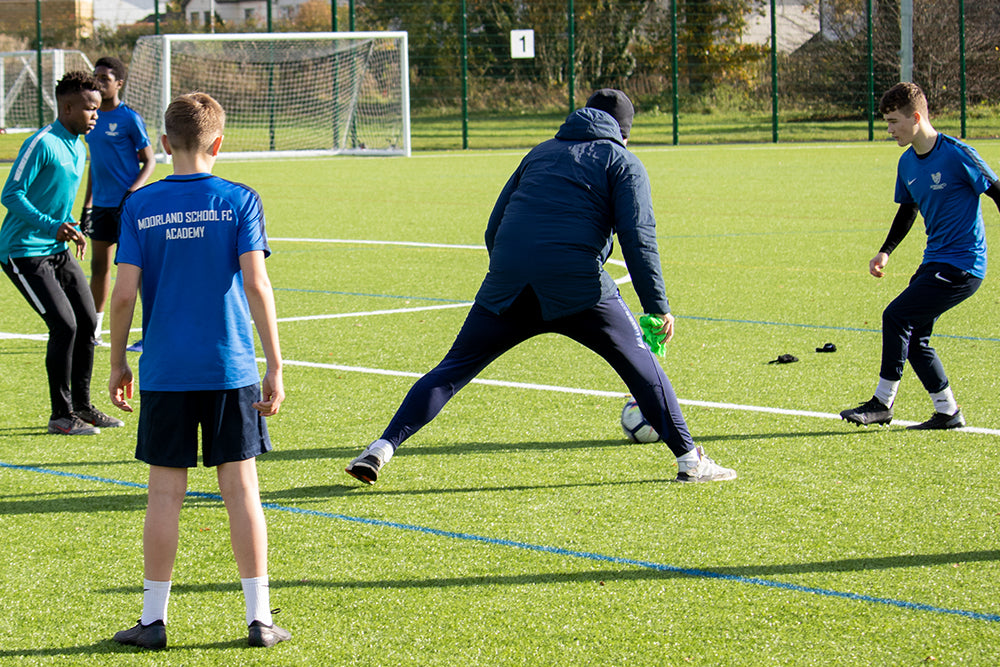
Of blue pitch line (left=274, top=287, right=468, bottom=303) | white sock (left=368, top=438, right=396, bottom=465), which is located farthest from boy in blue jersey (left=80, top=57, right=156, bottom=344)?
white sock (left=368, top=438, right=396, bottom=465)

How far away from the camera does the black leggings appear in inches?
260

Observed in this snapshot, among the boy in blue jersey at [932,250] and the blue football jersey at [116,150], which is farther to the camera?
the blue football jersey at [116,150]

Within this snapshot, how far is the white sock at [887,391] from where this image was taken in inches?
264

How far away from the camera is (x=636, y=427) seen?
6402 millimetres

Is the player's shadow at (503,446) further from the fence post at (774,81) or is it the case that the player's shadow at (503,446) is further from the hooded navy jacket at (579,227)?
the fence post at (774,81)

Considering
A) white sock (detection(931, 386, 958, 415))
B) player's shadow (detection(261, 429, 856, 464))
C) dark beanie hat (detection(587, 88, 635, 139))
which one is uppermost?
dark beanie hat (detection(587, 88, 635, 139))

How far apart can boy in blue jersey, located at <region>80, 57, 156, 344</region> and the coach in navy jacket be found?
438 cm

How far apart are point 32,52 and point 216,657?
116ft

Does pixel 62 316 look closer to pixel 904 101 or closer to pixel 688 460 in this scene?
pixel 688 460

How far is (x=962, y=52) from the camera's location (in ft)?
113

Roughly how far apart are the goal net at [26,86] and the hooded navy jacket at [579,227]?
1271 inches

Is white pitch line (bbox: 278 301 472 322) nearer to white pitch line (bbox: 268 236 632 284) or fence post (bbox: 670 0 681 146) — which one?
white pitch line (bbox: 268 236 632 284)

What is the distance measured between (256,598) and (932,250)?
14.6 feet

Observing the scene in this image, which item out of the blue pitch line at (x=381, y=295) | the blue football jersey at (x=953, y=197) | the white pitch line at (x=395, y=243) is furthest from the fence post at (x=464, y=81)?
the blue football jersey at (x=953, y=197)
